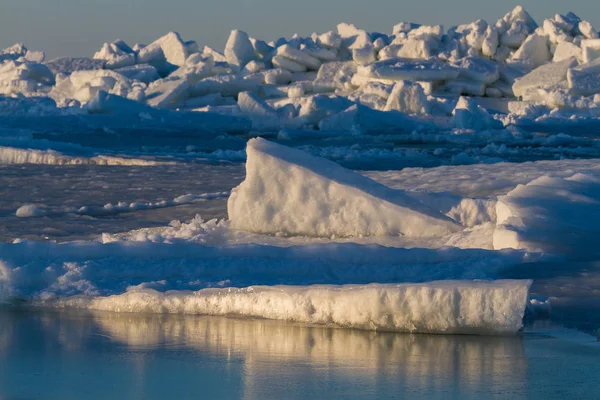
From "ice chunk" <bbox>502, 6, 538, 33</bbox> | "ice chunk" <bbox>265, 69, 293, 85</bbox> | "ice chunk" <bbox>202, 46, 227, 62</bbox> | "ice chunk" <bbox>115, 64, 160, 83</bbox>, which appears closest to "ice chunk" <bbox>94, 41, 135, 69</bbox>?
"ice chunk" <bbox>115, 64, 160, 83</bbox>

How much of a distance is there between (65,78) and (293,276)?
26366 mm

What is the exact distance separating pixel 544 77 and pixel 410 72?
3559 millimetres

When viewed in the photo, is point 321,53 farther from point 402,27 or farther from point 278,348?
point 278,348

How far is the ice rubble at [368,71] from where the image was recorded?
25422 millimetres

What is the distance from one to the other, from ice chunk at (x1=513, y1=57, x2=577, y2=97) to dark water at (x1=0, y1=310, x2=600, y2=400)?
23283mm

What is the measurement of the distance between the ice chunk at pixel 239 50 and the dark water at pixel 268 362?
27804 mm

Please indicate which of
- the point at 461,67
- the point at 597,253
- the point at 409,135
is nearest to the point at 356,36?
the point at 461,67

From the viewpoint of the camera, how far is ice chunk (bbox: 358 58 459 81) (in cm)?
2658

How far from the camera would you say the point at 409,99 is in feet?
74.3

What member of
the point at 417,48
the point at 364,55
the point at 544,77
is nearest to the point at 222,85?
the point at 364,55

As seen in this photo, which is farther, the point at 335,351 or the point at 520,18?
the point at 520,18

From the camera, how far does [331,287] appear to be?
13.1ft

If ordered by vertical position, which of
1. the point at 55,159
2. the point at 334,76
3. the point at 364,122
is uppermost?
the point at 334,76

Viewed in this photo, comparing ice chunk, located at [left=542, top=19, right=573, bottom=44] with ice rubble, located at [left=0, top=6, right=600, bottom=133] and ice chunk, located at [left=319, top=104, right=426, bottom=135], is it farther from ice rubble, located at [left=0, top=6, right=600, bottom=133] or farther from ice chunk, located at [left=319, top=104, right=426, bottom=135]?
ice chunk, located at [left=319, top=104, right=426, bottom=135]
